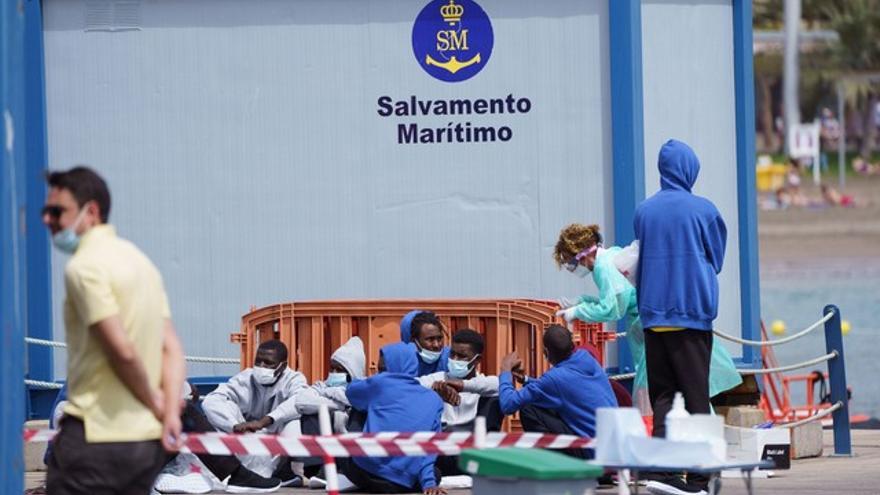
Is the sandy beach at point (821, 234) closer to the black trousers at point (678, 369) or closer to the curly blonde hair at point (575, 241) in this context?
the curly blonde hair at point (575, 241)

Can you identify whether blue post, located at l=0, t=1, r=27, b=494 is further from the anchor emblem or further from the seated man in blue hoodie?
the anchor emblem

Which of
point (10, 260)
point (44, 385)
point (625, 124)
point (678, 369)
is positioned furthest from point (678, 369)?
point (44, 385)

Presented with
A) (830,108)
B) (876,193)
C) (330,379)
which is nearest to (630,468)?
(330,379)

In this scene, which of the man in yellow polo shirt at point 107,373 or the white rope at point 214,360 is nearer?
the man in yellow polo shirt at point 107,373

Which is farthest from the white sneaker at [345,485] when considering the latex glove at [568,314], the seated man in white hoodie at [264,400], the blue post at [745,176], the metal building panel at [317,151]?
the blue post at [745,176]

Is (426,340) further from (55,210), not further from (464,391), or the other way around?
(55,210)

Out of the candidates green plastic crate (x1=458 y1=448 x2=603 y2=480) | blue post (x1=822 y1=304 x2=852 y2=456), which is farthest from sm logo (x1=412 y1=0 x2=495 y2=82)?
green plastic crate (x1=458 y1=448 x2=603 y2=480)

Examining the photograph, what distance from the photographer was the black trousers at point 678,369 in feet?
36.1

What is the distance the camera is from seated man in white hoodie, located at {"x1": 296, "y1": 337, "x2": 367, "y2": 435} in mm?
12680

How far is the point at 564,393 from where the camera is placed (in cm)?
1209

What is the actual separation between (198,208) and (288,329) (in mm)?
1339

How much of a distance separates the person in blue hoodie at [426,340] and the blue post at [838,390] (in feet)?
9.94

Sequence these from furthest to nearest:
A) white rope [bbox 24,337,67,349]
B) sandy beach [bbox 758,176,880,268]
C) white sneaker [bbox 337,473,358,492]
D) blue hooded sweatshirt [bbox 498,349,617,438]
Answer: sandy beach [bbox 758,176,880,268] < white rope [bbox 24,337,67,349] < white sneaker [bbox 337,473,358,492] < blue hooded sweatshirt [bbox 498,349,617,438]

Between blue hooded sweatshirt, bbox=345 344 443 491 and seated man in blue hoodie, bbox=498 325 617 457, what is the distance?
0.45m
